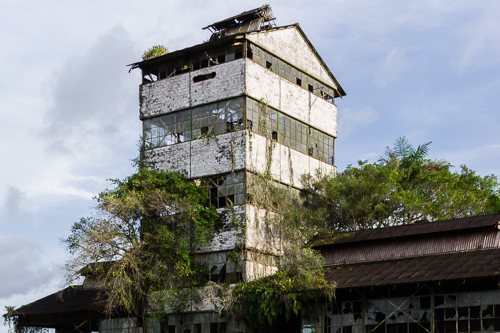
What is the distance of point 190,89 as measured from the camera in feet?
113

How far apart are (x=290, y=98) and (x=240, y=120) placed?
429 centimetres

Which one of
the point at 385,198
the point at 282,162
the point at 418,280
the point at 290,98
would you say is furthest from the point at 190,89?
the point at 418,280

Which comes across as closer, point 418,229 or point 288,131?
point 418,229

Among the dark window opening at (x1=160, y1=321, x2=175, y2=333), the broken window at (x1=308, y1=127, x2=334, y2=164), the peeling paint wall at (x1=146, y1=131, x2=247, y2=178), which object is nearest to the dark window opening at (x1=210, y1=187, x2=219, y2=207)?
the peeling paint wall at (x1=146, y1=131, x2=247, y2=178)

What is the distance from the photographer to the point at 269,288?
27.9 metres

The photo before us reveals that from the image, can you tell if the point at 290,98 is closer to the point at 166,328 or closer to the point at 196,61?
the point at 196,61

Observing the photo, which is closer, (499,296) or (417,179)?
(499,296)

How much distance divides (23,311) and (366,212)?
1940cm

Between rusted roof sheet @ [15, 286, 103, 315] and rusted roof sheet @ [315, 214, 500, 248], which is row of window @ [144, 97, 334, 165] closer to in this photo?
rusted roof sheet @ [315, 214, 500, 248]

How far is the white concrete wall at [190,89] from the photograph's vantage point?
3316cm

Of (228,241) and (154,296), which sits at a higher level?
(228,241)

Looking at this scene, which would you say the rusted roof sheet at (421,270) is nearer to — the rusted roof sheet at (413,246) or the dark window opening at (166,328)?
the rusted roof sheet at (413,246)

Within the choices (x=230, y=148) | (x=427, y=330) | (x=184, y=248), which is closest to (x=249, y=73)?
(x=230, y=148)

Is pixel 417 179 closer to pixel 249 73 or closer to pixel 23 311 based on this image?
pixel 249 73
